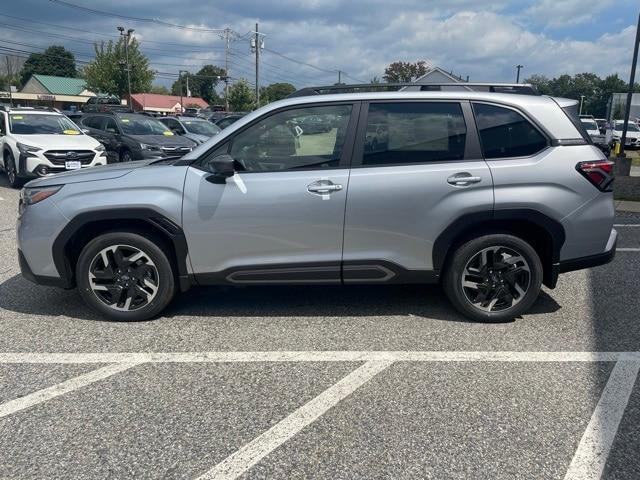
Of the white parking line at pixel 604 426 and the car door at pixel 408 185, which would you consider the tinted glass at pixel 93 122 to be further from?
the white parking line at pixel 604 426

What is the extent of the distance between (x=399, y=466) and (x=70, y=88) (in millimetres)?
109181

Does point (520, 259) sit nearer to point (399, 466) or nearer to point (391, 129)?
point (391, 129)

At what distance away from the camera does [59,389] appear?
3383 mm

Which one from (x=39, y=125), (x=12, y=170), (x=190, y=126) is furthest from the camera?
(x=190, y=126)

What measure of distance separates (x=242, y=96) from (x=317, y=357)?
71676 mm

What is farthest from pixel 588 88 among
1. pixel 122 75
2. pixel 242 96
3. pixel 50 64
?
pixel 50 64

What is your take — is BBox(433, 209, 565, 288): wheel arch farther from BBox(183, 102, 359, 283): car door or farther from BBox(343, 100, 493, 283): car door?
BBox(183, 102, 359, 283): car door

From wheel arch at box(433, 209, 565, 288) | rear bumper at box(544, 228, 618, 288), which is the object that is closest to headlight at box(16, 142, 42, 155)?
wheel arch at box(433, 209, 565, 288)

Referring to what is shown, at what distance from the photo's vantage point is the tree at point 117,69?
5353 cm

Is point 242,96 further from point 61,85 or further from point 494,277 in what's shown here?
point 494,277

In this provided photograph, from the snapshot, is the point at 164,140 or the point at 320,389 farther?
the point at 164,140

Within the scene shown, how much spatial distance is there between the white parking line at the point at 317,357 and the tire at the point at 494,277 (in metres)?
0.57

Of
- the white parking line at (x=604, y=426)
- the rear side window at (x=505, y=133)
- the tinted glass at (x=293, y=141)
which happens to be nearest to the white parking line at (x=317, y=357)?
the white parking line at (x=604, y=426)

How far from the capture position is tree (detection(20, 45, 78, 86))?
123 m
